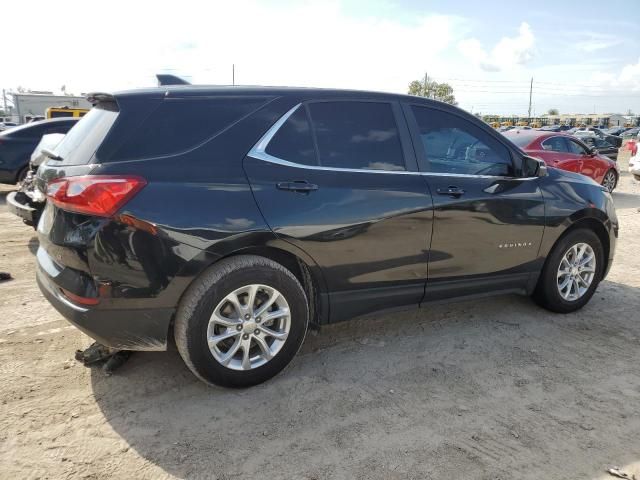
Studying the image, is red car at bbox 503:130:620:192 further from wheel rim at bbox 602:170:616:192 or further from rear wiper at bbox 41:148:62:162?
rear wiper at bbox 41:148:62:162

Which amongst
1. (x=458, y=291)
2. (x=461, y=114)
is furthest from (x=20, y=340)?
(x=461, y=114)

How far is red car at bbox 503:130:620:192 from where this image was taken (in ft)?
33.8

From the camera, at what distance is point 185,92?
2980 millimetres

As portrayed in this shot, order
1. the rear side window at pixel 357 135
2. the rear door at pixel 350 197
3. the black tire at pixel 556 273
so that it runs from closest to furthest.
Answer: the rear door at pixel 350 197 < the rear side window at pixel 357 135 < the black tire at pixel 556 273

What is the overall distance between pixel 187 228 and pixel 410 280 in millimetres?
1643

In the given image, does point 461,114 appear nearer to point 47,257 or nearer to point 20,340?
point 47,257

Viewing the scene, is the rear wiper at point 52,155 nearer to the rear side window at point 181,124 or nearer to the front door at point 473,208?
the rear side window at point 181,124

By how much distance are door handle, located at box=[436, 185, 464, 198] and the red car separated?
663 centimetres

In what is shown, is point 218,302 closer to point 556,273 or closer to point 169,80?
point 169,80

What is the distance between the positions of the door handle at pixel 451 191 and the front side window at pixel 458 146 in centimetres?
14

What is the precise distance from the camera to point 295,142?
10.4ft

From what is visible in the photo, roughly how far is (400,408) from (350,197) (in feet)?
4.31

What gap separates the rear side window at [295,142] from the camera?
3.09 meters

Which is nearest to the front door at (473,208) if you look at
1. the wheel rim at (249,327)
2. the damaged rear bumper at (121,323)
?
the wheel rim at (249,327)
